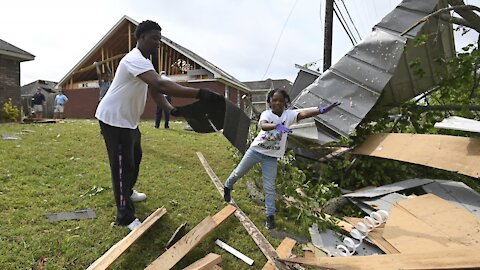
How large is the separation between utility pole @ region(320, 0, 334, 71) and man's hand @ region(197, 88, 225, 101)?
862cm

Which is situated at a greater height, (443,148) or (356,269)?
(443,148)

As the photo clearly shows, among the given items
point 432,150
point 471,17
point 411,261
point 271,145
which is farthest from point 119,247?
point 471,17

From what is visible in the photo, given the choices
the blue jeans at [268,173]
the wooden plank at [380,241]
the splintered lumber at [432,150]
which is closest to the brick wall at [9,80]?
the blue jeans at [268,173]

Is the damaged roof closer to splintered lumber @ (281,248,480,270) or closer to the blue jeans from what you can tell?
the blue jeans

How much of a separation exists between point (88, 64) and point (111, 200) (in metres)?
21.4

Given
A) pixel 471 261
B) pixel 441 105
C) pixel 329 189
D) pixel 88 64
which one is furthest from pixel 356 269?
pixel 88 64

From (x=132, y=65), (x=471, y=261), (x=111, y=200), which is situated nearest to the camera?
(x=471, y=261)

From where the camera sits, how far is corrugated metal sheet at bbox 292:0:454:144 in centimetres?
496

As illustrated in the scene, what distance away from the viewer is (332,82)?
17.6 ft

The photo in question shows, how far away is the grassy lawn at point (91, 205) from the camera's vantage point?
9.21 feet

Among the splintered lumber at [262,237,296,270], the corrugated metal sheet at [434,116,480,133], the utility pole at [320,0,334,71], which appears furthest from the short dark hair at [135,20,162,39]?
the utility pole at [320,0,334,71]

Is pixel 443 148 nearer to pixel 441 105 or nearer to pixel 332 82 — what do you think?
pixel 441 105

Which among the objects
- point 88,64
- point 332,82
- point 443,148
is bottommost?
point 443,148

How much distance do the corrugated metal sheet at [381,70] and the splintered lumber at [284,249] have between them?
197 cm
